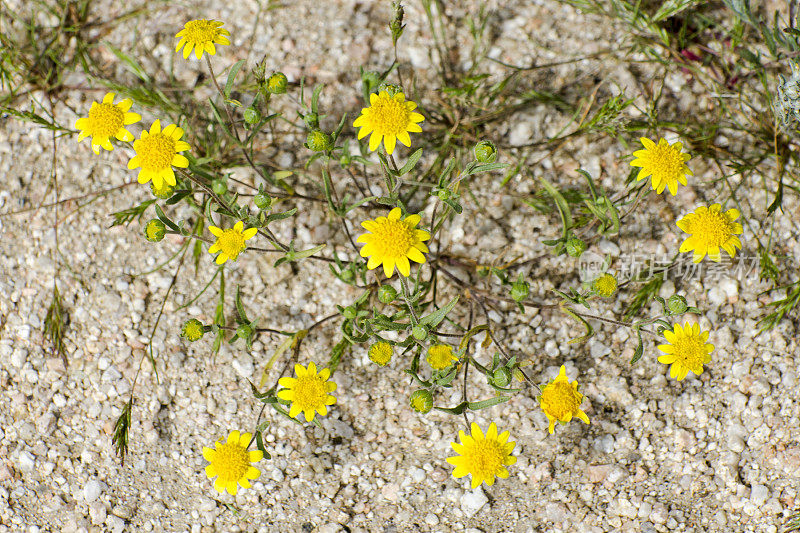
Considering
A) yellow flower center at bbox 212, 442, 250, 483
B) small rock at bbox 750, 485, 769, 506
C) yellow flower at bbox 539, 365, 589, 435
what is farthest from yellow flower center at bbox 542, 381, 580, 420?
yellow flower center at bbox 212, 442, 250, 483

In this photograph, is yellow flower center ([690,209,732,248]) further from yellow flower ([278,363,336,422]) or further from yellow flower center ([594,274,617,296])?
yellow flower ([278,363,336,422])

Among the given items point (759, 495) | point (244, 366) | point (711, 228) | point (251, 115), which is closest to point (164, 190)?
point (251, 115)

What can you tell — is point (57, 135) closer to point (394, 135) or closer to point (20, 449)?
point (20, 449)

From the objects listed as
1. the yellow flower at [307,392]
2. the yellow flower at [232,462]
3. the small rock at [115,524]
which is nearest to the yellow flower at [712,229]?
the yellow flower at [307,392]

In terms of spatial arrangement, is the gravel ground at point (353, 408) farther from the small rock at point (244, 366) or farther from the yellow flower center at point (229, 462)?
the yellow flower center at point (229, 462)

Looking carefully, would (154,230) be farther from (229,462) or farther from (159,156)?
(229,462)

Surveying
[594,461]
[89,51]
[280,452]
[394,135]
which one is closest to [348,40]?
[394,135]
